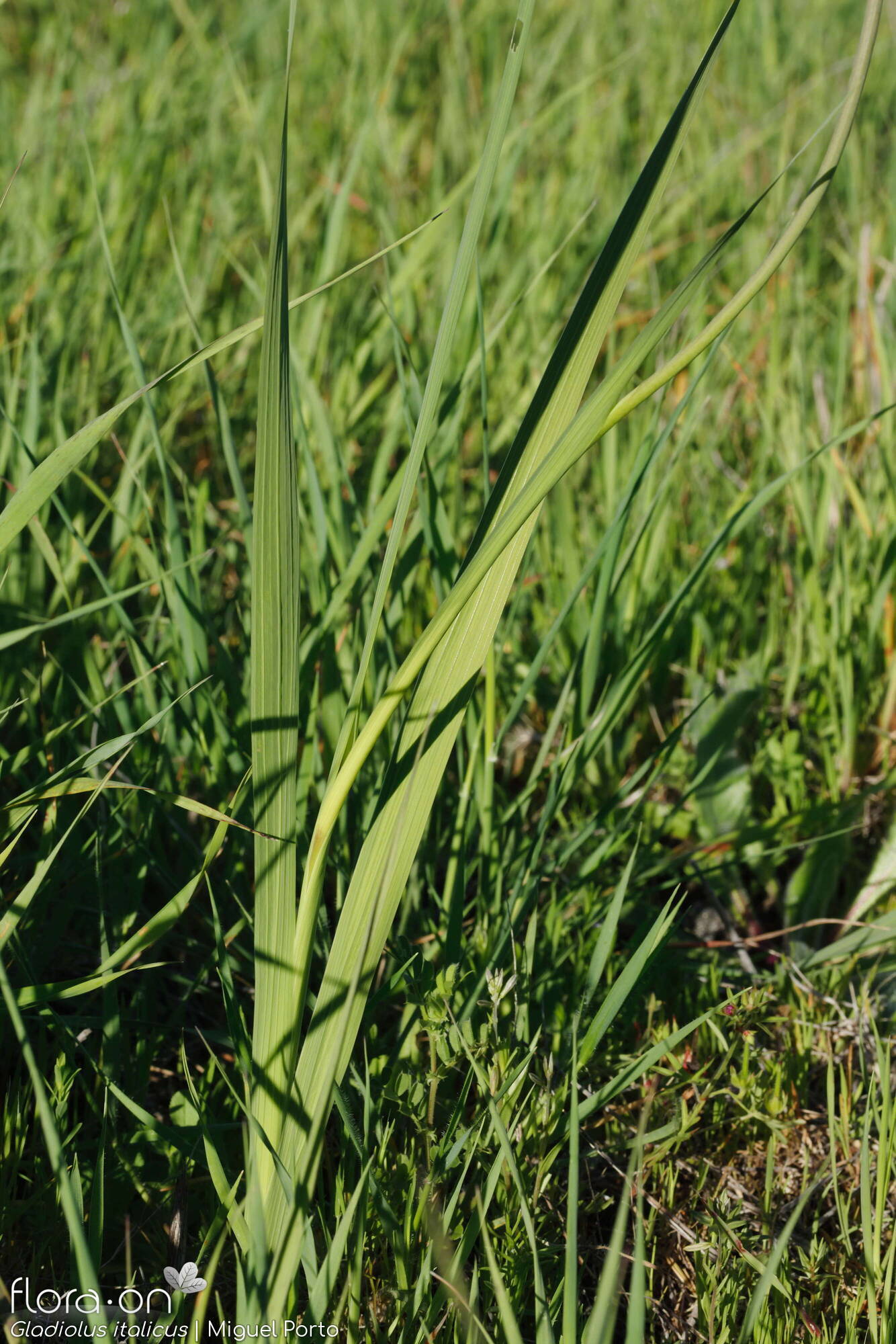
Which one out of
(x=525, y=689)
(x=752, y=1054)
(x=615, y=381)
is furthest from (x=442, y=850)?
(x=615, y=381)

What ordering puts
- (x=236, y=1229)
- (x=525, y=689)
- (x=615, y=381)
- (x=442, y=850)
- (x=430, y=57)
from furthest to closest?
(x=430, y=57) < (x=442, y=850) < (x=525, y=689) < (x=236, y=1229) < (x=615, y=381)

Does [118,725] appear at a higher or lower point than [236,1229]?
higher

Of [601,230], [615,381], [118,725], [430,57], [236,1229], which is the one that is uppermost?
[430,57]

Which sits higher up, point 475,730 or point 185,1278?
point 475,730

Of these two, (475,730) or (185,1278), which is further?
(475,730)

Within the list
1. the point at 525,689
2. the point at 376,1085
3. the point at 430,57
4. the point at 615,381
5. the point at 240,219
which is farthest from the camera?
the point at 430,57

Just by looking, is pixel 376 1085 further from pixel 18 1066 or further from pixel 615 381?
pixel 615 381

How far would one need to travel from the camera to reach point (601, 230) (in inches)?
83.7

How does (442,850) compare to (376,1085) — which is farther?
(442,850)

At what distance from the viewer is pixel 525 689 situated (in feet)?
3.35

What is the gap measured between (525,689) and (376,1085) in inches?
16.8

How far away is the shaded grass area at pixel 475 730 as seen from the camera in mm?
808

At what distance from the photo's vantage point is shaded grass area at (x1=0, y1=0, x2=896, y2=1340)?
81 cm

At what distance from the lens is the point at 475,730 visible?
3.50 feet
